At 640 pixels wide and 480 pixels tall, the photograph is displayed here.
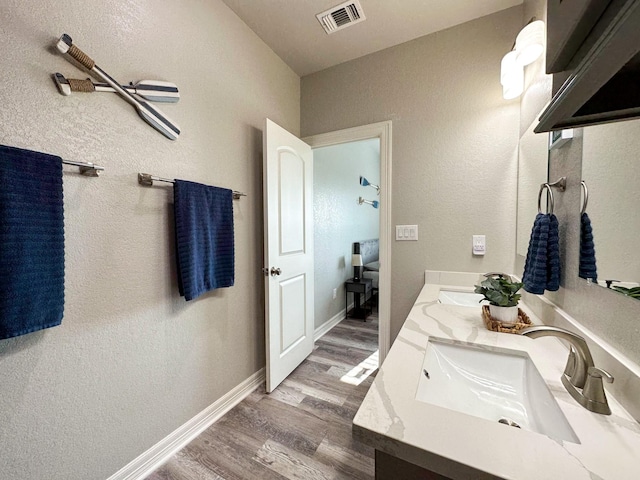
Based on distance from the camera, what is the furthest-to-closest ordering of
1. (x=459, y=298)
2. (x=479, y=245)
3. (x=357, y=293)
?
(x=357, y=293)
(x=479, y=245)
(x=459, y=298)

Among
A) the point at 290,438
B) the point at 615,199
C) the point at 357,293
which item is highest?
the point at 615,199

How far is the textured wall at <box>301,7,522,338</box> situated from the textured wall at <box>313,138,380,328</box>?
874 mm

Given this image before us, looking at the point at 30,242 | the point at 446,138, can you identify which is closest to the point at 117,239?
the point at 30,242

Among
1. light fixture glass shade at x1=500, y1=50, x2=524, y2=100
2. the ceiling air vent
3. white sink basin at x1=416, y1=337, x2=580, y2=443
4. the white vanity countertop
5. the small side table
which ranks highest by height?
the ceiling air vent

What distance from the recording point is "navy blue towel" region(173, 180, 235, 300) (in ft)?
4.06

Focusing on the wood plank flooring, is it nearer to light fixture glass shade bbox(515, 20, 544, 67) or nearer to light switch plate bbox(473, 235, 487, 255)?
light switch plate bbox(473, 235, 487, 255)

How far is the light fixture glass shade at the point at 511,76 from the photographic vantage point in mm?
1392

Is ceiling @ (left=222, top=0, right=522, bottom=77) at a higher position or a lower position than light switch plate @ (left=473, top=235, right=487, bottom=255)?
higher

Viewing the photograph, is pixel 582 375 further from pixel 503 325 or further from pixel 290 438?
pixel 290 438

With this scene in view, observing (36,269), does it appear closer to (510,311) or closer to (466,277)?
(510,311)

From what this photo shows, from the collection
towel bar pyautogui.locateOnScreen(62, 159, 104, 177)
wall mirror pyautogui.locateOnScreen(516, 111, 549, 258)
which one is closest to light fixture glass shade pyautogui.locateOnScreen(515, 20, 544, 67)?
wall mirror pyautogui.locateOnScreen(516, 111, 549, 258)

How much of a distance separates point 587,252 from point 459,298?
2.76 feet

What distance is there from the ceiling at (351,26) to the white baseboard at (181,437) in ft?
8.21

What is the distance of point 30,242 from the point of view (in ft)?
2.62
